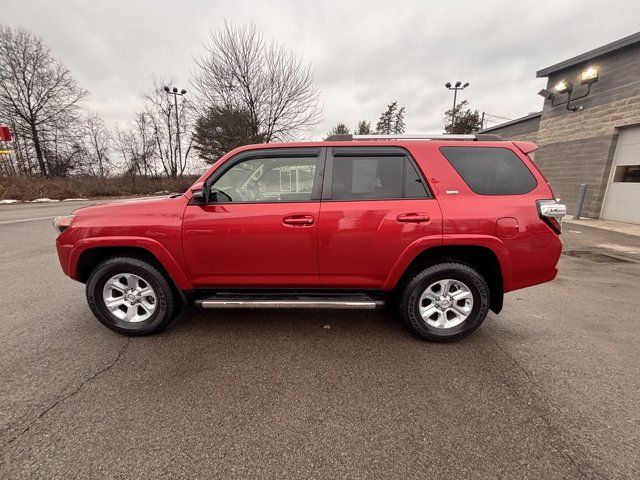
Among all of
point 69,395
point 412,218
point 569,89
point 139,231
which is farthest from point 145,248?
point 569,89

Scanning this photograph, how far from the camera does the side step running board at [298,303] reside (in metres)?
2.64

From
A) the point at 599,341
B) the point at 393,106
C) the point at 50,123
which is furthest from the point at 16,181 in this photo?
the point at 393,106

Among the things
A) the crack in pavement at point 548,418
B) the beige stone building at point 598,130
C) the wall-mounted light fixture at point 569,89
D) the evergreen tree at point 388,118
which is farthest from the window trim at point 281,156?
the evergreen tree at point 388,118

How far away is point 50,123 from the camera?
25.1 metres

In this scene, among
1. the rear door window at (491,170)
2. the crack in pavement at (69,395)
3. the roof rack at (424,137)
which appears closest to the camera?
the crack in pavement at (69,395)

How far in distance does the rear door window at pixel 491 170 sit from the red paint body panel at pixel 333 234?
0.06 metres

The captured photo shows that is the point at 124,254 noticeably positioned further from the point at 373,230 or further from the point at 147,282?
the point at 373,230

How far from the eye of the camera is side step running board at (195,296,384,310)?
264 cm

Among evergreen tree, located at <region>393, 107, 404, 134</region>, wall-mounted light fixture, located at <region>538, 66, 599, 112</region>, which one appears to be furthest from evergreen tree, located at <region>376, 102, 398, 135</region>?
wall-mounted light fixture, located at <region>538, 66, 599, 112</region>

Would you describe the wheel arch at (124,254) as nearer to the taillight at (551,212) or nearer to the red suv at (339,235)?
the red suv at (339,235)

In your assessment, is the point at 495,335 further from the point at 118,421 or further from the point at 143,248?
the point at 143,248

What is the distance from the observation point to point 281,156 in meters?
2.84

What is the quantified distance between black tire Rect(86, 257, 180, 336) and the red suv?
1cm

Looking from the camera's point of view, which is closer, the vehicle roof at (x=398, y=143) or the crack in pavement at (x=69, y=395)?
the crack in pavement at (x=69, y=395)
